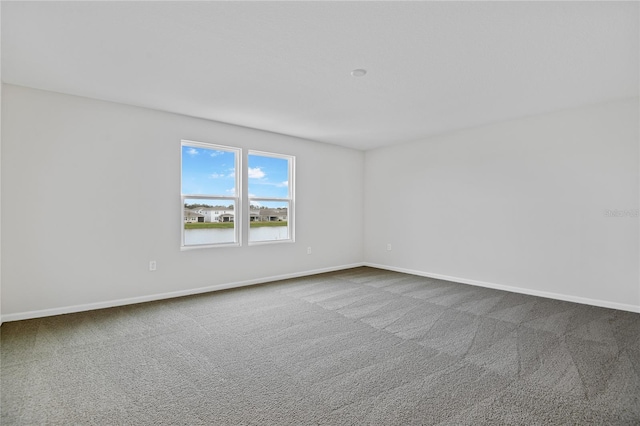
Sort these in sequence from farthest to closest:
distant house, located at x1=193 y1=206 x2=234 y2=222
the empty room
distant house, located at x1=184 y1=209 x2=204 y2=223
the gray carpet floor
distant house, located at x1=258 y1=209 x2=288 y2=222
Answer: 1. distant house, located at x1=258 y1=209 x2=288 y2=222
2. distant house, located at x1=193 y1=206 x2=234 y2=222
3. distant house, located at x1=184 y1=209 x2=204 y2=223
4. the empty room
5. the gray carpet floor

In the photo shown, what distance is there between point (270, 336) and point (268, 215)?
8.72 ft

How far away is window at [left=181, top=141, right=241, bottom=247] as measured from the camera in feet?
14.3

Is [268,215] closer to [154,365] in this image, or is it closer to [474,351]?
[154,365]

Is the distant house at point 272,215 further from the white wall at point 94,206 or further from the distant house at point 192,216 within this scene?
the distant house at point 192,216

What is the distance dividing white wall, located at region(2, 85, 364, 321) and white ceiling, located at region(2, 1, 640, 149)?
311 millimetres

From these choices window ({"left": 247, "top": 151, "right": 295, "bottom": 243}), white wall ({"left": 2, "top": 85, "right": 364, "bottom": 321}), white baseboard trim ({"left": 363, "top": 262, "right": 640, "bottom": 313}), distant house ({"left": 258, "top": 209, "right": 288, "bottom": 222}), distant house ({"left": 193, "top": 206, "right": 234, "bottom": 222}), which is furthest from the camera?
distant house ({"left": 258, "top": 209, "right": 288, "bottom": 222})

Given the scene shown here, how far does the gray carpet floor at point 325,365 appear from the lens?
1775 millimetres

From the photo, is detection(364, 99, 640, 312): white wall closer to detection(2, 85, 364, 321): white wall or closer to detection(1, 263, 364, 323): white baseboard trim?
detection(1, 263, 364, 323): white baseboard trim

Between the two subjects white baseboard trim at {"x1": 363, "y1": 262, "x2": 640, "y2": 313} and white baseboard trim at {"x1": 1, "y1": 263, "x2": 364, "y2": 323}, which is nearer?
white baseboard trim at {"x1": 1, "y1": 263, "x2": 364, "y2": 323}

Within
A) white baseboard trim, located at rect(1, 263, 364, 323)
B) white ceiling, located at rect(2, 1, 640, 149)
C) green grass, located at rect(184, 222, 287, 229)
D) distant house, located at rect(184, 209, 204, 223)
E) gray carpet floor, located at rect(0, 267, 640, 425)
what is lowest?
gray carpet floor, located at rect(0, 267, 640, 425)

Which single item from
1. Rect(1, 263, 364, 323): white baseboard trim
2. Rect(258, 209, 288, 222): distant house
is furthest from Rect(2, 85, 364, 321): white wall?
Rect(258, 209, 288, 222): distant house

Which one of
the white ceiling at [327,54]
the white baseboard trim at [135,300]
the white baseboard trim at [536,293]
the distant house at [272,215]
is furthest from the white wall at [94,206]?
the white baseboard trim at [536,293]

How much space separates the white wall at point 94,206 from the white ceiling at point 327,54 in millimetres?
311

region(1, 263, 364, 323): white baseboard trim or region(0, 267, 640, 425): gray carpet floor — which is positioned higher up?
region(1, 263, 364, 323): white baseboard trim
